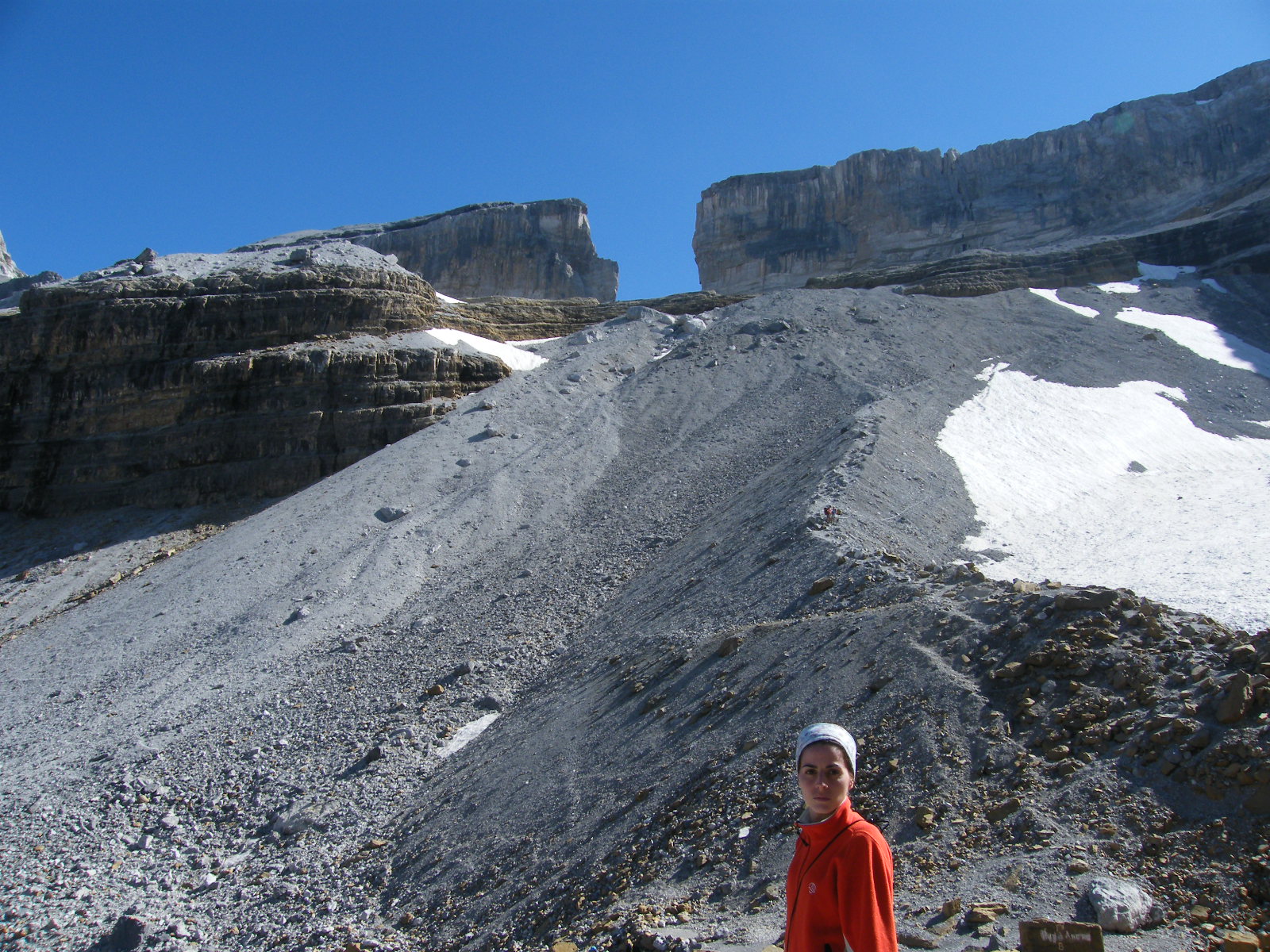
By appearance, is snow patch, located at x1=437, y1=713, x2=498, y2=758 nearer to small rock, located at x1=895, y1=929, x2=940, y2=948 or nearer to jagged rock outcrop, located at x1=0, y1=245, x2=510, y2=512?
small rock, located at x1=895, y1=929, x2=940, y2=948

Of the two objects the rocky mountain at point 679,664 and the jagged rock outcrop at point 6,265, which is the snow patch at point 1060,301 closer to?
the rocky mountain at point 679,664

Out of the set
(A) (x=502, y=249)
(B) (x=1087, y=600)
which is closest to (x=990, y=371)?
(B) (x=1087, y=600)

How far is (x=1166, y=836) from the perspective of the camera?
5.00 m

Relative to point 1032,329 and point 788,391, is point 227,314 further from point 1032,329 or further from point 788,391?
point 1032,329

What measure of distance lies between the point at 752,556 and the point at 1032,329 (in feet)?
57.7

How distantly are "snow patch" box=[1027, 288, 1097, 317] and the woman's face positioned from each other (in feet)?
92.1

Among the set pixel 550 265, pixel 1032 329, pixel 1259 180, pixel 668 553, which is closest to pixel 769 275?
pixel 550 265

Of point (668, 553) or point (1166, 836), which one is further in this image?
point (668, 553)

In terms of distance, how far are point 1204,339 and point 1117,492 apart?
13793mm

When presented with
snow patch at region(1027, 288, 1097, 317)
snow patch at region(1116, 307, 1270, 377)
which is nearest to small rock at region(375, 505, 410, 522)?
snow patch at region(1027, 288, 1097, 317)

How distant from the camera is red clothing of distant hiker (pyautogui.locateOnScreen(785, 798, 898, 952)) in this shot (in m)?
3.22

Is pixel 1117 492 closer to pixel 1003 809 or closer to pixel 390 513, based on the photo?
pixel 1003 809

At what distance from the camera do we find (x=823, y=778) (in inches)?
136

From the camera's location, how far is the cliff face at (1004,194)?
142ft
